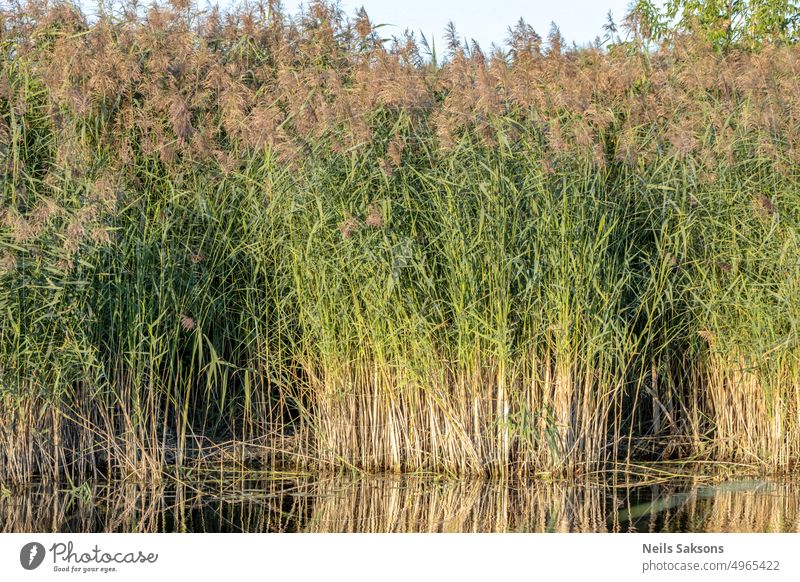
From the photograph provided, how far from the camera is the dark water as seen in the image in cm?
540

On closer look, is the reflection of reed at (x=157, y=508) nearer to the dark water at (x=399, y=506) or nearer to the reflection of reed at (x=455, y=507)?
the dark water at (x=399, y=506)

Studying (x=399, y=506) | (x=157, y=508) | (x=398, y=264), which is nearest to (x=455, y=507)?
(x=399, y=506)

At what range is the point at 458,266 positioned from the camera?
617 centimetres

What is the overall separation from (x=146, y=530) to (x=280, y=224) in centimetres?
216

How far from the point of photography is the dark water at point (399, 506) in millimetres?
5398

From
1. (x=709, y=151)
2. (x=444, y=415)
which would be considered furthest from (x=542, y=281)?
(x=709, y=151)

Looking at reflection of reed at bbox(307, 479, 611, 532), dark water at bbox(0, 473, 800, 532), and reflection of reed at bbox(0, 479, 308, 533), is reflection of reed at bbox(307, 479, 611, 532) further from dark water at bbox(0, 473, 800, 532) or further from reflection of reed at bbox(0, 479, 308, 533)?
reflection of reed at bbox(0, 479, 308, 533)

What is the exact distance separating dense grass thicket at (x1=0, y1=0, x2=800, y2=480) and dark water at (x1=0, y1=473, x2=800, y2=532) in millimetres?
224

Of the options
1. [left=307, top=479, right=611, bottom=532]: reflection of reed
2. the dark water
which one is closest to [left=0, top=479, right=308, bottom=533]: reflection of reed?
the dark water

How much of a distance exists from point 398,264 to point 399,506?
136 cm
